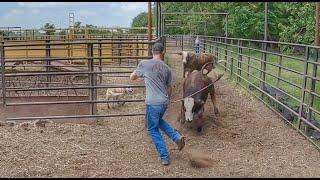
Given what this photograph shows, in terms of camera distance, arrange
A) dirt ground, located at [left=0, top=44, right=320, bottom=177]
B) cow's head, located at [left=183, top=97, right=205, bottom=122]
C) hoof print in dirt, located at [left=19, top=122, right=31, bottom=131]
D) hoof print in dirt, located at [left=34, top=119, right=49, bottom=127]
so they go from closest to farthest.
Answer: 1. dirt ground, located at [left=0, top=44, right=320, bottom=177]
2. cow's head, located at [left=183, top=97, right=205, bottom=122]
3. hoof print in dirt, located at [left=19, top=122, right=31, bottom=131]
4. hoof print in dirt, located at [left=34, top=119, right=49, bottom=127]

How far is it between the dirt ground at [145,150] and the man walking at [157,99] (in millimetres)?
271

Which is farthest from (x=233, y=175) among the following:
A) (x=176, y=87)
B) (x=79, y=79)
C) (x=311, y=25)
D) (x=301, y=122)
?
(x=311, y=25)

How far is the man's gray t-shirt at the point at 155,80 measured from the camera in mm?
5883

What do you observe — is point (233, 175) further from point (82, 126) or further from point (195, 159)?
point (82, 126)

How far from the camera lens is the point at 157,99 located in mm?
5859

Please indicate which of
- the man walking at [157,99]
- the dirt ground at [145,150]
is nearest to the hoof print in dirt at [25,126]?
the dirt ground at [145,150]

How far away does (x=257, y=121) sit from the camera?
845cm

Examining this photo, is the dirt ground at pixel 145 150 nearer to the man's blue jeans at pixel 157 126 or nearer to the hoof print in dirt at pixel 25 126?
the hoof print in dirt at pixel 25 126

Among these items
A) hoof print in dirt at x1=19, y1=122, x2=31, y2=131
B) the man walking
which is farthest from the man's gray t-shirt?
hoof print in dirt at x1=19, y1=122, x2=31, y2=131

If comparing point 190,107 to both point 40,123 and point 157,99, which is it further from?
point 40,123

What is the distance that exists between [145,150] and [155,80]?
3.81ft

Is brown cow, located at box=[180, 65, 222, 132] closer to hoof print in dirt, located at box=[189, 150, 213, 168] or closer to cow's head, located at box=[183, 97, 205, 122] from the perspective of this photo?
cow's head, located at box=[183, 97, 205, 122]

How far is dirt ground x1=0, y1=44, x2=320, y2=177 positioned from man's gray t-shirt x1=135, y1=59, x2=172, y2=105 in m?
0.84

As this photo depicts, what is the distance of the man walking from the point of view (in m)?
5.86
